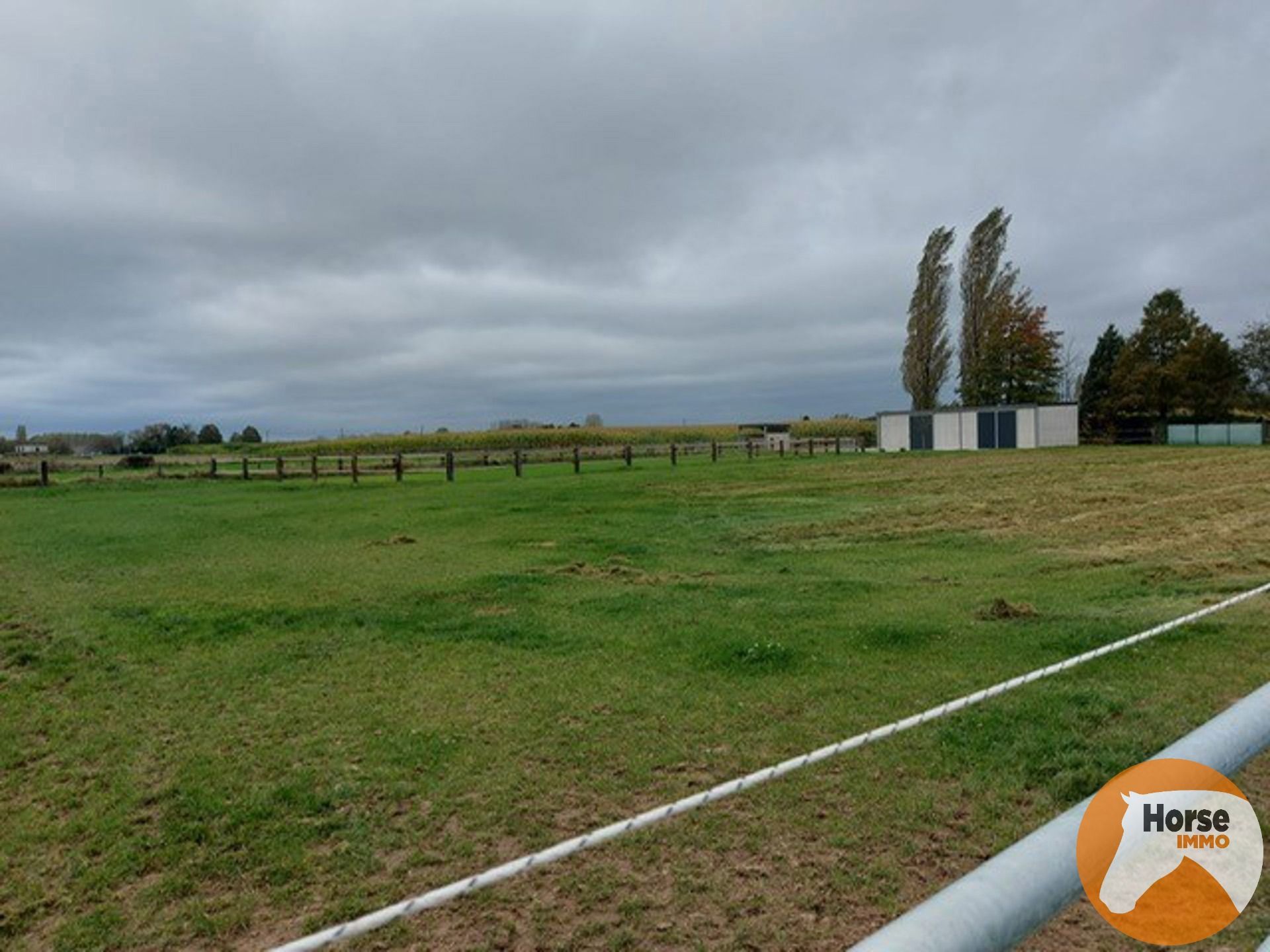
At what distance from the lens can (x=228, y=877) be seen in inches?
128

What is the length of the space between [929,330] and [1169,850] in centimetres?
6586

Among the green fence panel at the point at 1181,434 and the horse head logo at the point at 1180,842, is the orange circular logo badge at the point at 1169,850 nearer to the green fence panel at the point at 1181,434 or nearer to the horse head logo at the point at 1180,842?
the horse head logo at the point at 1180,842

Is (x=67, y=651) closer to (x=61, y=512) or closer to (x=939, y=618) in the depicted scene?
(x=939, y=618)

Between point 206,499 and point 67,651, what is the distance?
1820 centimetres

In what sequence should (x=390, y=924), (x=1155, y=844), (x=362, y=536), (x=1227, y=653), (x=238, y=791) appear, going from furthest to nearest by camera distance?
(x=362, y=536), (x=1227, y=653), (x=238, y=791), (x=390, y=924), (x=1155, y=844)

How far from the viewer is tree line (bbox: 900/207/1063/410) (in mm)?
58250

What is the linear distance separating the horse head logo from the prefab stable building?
146 ft

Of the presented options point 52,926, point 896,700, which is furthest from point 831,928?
point 52,926

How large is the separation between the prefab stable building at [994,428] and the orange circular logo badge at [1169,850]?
4431 cm

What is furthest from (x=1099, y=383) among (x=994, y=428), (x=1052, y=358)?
(x=994, y=428)

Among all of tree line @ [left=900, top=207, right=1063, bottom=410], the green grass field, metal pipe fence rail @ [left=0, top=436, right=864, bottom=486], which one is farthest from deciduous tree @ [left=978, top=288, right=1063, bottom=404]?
the green grass field

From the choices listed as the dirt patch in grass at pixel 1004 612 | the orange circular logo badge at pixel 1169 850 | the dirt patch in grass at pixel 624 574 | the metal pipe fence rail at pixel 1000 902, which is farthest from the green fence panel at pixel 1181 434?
the metal pipe fence rail at pixel 1000 902

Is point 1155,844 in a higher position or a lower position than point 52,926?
higher

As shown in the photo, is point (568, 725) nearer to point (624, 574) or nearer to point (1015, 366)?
point (624, 574)
